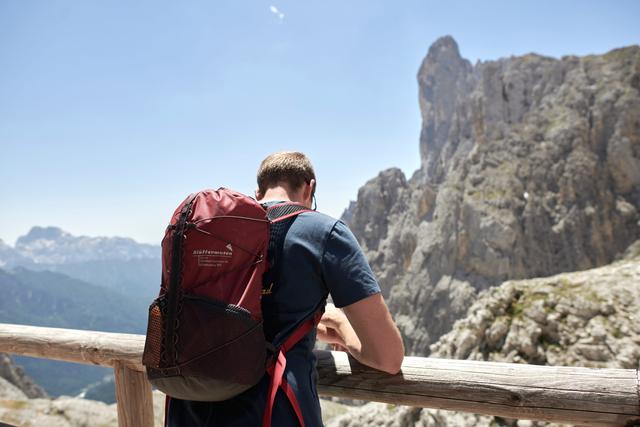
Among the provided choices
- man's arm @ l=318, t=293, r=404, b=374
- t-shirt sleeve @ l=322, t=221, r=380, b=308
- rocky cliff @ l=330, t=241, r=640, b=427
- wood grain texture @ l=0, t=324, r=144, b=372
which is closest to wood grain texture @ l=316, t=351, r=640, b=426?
man's arm @ l=318, t=293, r=404, b=374

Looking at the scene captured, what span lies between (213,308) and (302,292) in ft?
2.13

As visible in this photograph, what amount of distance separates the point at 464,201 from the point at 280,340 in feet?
327

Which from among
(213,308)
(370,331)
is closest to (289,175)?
(213,308)

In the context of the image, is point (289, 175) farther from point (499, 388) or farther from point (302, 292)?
point (499, 388)

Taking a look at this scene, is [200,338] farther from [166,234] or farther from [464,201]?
[464,201]

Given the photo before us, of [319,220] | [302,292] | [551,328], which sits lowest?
[551,328]

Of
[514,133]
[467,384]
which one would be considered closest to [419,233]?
[514,133]

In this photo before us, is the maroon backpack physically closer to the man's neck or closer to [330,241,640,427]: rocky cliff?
the man's neck

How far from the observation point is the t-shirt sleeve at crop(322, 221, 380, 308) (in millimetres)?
2670

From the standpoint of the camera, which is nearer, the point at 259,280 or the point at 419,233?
the point at 259,280

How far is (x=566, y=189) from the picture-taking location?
88.0m

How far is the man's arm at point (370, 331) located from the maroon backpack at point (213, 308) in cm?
60

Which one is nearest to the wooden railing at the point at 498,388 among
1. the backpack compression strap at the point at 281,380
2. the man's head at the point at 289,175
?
the backpack compression strap at the point at 281,380

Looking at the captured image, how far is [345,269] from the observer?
2674 millimetres
